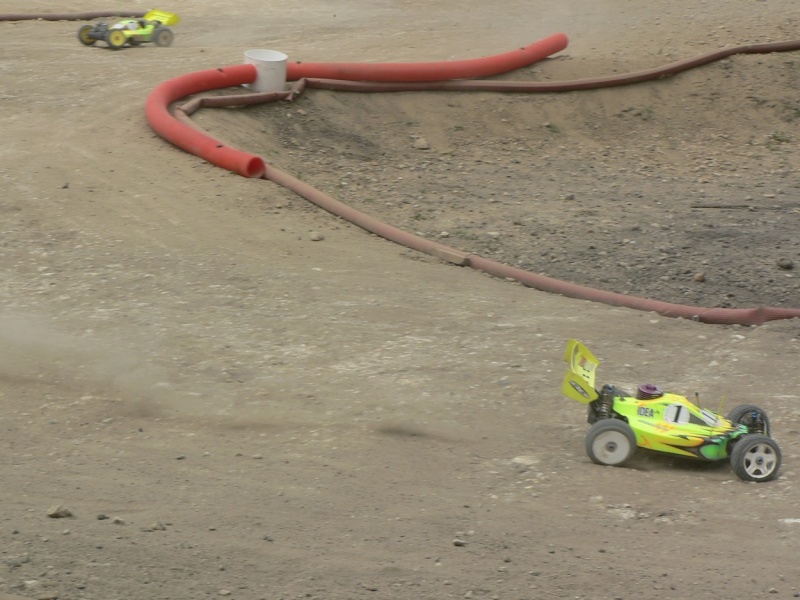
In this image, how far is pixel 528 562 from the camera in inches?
230

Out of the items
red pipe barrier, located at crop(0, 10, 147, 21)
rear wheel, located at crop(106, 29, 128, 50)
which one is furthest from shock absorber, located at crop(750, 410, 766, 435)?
red pipe barrier, located at crop(0, 10, 147, 21)

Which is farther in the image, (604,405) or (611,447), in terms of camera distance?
(604,405)

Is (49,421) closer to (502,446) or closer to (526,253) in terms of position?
(502,446)

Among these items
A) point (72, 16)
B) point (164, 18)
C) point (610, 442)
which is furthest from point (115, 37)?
point (610, 442)

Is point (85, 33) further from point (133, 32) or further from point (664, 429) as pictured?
point (664, 429)

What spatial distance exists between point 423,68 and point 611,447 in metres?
10.4

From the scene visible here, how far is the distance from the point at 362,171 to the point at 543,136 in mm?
3370

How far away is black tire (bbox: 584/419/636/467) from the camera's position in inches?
285

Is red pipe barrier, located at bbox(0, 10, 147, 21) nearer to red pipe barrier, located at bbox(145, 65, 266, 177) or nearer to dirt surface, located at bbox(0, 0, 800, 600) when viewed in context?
dirt surface, located at bbox(0, 0, 800, 600)

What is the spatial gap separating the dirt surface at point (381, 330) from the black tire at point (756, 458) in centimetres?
14

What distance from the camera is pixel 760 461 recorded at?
23.5 feet

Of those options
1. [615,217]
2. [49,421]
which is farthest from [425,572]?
[615,217]

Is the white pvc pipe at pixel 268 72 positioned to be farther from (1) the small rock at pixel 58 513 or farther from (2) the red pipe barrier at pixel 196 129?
(1) the small rock at pixel 58 513

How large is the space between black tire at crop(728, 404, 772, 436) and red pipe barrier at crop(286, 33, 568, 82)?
33.0 ft
